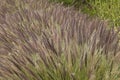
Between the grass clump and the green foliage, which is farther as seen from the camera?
the green foliage

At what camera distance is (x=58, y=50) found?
293 cm

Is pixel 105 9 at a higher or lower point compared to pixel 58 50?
lower

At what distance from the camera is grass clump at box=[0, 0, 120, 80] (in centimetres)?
275

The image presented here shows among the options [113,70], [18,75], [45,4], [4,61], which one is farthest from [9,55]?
[45,4]

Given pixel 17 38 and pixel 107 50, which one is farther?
pixel 17 38

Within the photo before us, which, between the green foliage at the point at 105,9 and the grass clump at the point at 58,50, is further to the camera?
the green foliage at the point at 105,9

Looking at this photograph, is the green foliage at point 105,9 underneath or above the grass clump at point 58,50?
underneath

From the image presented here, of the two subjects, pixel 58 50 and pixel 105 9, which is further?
pixel 105 9

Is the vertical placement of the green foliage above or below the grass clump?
below

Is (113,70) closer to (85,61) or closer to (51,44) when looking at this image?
(85,61)

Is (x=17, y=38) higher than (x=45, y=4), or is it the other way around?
(x=17, y=38)

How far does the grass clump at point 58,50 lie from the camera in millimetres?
2752

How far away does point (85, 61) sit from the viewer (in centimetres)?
282

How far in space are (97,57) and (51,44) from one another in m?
0.43
